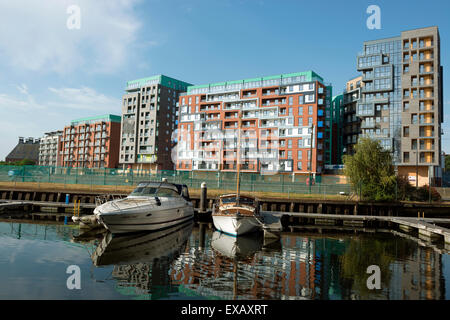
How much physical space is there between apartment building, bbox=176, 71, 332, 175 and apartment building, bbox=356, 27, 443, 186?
11.8m

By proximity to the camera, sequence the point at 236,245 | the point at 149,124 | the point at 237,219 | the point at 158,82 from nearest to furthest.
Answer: the point at 236,245 < the point at 237,219 < the point at 149,124 < the point at 158,82

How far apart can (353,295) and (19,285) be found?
11582 mm

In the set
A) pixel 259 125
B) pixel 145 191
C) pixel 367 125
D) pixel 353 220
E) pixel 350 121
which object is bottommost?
pixel 353 220

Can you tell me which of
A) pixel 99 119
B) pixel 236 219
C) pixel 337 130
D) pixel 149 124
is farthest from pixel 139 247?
pixel 99 119

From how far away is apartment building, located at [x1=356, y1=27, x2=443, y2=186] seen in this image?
220ft

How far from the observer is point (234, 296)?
34.9 ft

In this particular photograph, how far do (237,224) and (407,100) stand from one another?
65.0m

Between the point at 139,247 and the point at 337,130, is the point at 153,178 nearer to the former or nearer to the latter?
the point at 139,247

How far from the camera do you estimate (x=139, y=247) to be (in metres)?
17.7

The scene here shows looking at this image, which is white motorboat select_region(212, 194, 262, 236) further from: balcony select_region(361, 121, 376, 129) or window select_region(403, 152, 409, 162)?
balcony select_region(361, 121, 376, 129)

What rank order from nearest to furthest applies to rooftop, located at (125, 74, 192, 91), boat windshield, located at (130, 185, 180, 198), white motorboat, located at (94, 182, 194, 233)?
1. white motorboat, located at (94, 182, 194, 233)
2. boat windshield, located at (130, 185, 180, 198)
3. rooftop, located at (125, 74, 192, 91)

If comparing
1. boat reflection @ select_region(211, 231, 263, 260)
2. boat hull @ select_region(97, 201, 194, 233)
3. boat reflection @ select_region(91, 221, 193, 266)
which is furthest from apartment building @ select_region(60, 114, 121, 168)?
boat reflection @ select_region(211, 231, 263, 260)

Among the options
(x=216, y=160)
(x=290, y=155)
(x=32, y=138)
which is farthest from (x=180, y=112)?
(x=32, y=138)

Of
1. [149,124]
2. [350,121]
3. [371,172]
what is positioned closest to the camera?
[371,172]
